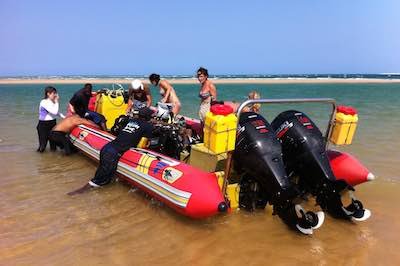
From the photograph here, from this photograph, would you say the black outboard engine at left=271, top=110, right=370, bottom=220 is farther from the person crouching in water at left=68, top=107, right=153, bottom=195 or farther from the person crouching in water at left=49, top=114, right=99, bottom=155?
the person crouching in water at left=49, top=114, right=99, bottom=155

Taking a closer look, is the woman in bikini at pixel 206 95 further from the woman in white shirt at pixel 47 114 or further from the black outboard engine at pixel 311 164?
the woman in white shirt at pixel 47 114

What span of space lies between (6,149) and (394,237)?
7700mm

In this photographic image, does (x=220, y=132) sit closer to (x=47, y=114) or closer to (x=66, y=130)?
(x=66, y=130)

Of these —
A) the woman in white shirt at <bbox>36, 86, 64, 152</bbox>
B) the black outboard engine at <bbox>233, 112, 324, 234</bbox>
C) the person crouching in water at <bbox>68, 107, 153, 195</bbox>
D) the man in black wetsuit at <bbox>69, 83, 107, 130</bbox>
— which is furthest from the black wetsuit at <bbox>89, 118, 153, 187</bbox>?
the woman in white shirt at <bbox>36, 86, 64, 152</bbox>

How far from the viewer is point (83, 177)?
6.01 meters

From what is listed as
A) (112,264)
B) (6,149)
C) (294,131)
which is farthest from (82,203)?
(6,149)

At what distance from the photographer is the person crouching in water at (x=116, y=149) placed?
5.28m

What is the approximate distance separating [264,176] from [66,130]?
5.05 meters

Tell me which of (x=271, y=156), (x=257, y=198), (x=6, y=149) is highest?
(x=271, y=156)

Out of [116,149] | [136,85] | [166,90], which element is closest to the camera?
[116,149]

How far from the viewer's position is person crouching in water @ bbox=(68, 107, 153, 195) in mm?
5281

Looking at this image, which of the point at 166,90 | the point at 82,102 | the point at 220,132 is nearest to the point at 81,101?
the point at 82,102

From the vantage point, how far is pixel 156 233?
13.0 ft

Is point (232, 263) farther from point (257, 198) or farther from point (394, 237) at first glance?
point (394, 237)
